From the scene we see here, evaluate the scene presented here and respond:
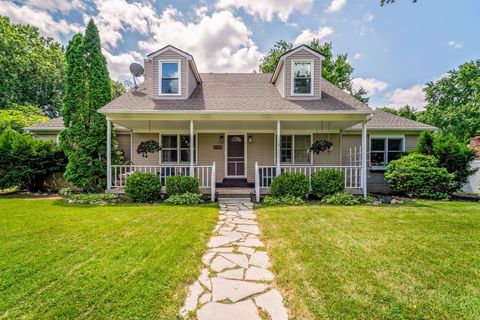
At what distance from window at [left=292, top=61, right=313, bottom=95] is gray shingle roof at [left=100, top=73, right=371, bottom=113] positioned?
0.51 m

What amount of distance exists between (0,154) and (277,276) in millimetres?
11472

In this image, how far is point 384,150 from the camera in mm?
11188

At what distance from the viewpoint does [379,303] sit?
91.3 inches

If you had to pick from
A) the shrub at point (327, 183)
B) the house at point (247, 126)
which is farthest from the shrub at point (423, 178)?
the shrub at point (327, 183)

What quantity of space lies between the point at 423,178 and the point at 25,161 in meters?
15.1

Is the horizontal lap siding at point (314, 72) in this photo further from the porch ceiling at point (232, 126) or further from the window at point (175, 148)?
the window at point (175, 148)

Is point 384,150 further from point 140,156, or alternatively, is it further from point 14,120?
point 14,120

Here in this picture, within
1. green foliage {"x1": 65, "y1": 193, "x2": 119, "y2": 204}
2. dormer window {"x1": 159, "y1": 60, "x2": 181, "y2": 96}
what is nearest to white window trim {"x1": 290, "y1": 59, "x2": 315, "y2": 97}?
dormer window {"x1": 159, "y1": 60, "x2": 181, "y2": 96}

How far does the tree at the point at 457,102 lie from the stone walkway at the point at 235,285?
22.1 meters

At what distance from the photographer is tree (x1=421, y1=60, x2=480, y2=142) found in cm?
1905

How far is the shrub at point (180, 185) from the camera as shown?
7.92m

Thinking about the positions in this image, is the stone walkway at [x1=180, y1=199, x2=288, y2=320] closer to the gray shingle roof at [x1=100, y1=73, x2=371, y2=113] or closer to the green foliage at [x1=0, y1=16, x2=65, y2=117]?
the gray shingle roof at [x1=100, y1=73, x2=371, y2=113]

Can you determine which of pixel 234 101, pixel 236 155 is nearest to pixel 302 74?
pixel 234 101

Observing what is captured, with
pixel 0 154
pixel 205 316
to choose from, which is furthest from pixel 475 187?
pixel 0 154
